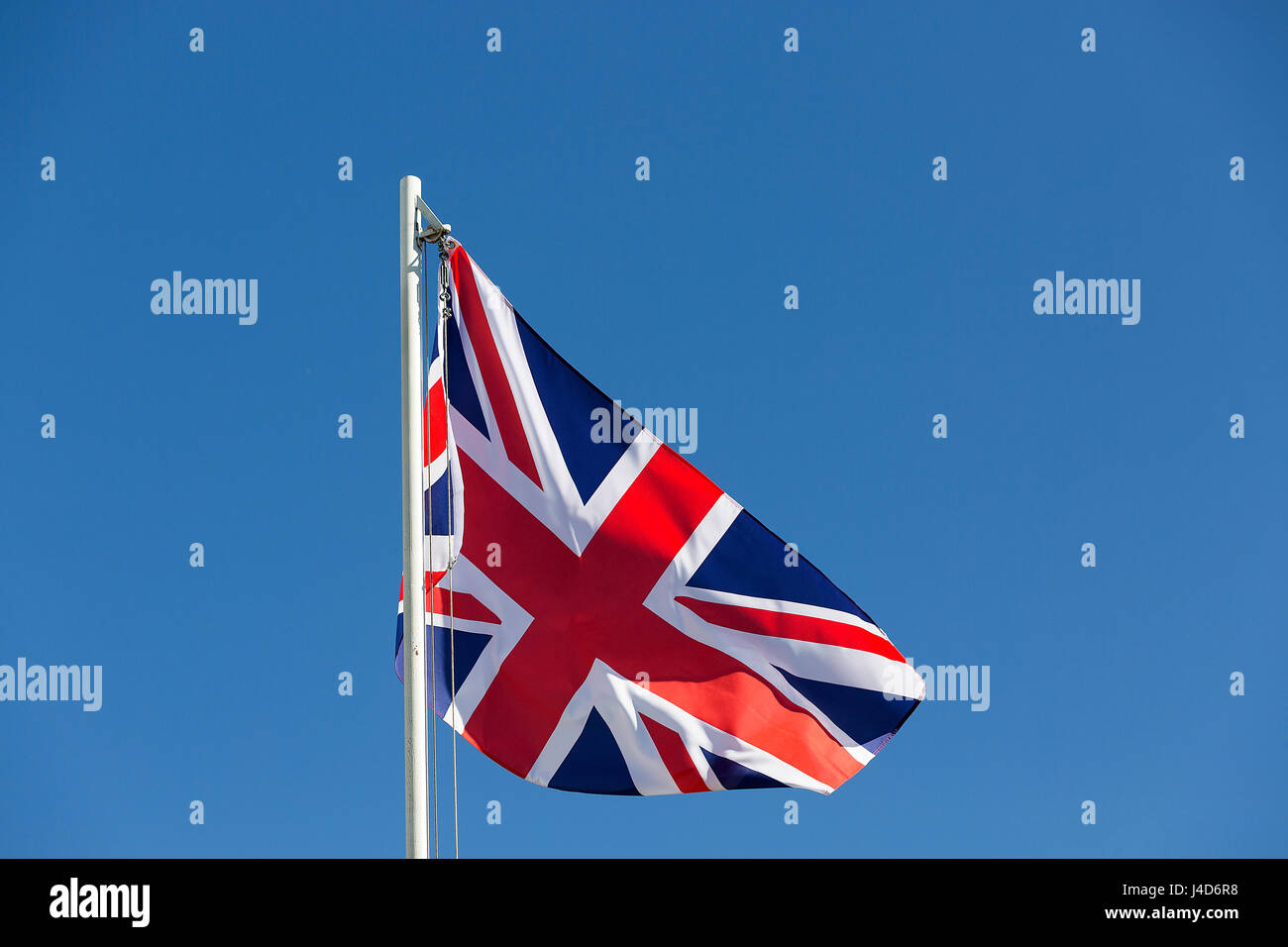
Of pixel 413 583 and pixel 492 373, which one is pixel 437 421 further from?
pixel 413 583

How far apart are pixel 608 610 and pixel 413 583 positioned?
1887mm

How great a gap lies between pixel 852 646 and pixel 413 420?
3.94 metres

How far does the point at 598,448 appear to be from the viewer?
420 inches

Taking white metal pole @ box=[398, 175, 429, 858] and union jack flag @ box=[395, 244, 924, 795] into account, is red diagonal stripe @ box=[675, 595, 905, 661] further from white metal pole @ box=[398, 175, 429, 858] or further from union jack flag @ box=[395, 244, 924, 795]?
white metal pole @ box=[398, 175, 429, 858]

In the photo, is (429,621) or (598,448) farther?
(598,448)

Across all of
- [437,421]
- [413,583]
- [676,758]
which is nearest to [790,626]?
[676,758]

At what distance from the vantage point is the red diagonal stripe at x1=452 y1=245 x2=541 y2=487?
10625 mm

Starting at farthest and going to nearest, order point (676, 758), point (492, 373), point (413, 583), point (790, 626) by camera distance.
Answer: point (492, 373), point (790, 626), point (676, 758), point (413, 583)

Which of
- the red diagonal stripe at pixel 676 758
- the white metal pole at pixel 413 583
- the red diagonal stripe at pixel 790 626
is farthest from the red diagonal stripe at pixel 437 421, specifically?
the red diagonal stripe at pixel 676 758

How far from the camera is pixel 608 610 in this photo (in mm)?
10445

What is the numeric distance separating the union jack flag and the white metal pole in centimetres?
65

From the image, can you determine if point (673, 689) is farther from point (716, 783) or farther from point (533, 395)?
point (533, 395)

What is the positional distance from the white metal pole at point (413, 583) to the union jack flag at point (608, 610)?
2.14ft
